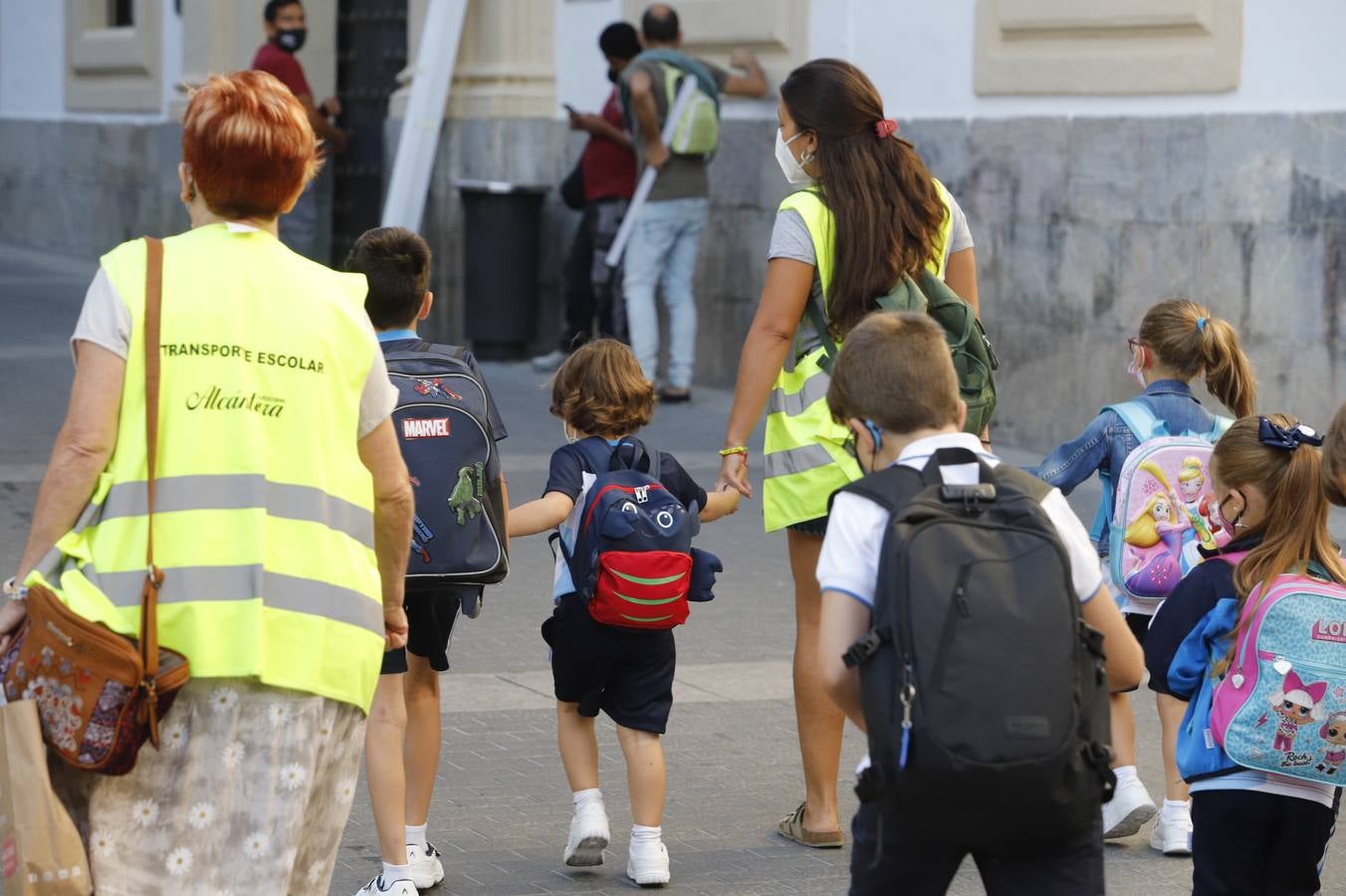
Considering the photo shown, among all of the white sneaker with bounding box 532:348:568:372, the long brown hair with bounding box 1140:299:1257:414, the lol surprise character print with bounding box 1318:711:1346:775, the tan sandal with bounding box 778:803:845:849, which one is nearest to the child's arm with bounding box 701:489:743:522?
the tan sandal with bounding box 778:803:845:849

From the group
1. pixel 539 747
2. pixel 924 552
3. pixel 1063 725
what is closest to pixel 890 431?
pixel 924 552

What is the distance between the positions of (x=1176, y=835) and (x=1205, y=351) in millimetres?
1142

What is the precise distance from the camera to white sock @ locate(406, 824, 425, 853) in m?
4.61

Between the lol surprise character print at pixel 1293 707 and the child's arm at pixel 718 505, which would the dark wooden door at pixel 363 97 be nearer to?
the child's arm at pixel 718 505

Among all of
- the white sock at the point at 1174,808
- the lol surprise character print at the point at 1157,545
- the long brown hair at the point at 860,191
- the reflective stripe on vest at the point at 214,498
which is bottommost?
the white sock at the point at 1174,808

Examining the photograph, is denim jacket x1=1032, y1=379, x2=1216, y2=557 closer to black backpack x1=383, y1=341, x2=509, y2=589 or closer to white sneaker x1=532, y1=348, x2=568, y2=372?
black backpack x1=383, y1=341, x2=509, y2=589

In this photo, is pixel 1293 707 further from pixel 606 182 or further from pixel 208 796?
pixel 606 182

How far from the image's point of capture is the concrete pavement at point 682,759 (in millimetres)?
4750

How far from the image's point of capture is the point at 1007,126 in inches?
434

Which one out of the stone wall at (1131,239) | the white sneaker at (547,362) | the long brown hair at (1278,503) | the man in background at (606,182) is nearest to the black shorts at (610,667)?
the long brown hair at (1278,503)

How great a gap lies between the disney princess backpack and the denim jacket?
80 mm

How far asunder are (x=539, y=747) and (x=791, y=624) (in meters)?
1.85

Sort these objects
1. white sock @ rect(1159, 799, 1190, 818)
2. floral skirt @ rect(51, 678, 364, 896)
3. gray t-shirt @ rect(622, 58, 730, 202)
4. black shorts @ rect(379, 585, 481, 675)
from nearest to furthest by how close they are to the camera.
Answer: floral skirt @ rect(51, 678, 364, 896)
black shorts @ rect(379, 585, 481, 675)
white sock @ rect(1159, 799, 1190, 818)
gray t-shirt @ rect(622, 58, 730, 202)

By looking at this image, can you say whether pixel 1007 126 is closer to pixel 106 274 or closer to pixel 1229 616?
pixel 1229 616
